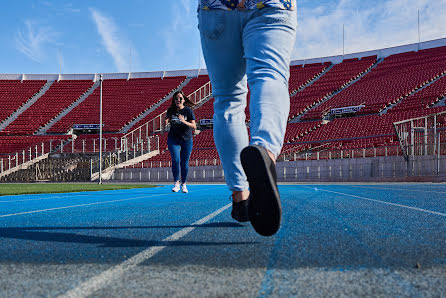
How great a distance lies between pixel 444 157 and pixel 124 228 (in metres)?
14.5

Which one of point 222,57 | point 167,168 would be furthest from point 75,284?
point 167,168

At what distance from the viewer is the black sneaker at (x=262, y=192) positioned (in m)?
1.41

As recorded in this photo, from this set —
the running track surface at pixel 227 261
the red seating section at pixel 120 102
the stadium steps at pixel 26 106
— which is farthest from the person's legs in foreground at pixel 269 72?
the stadium steps at pixel 26 106

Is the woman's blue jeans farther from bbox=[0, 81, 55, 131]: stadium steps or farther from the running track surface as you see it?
bbox=[0, 81, 55, 131]: stadium steps

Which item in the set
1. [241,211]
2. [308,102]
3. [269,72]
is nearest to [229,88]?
[269,72]

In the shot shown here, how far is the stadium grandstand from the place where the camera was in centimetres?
1756

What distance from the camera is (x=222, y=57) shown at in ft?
6.54

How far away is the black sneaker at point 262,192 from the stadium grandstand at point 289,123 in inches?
537

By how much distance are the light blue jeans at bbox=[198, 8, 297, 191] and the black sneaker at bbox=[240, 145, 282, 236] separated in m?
0.16

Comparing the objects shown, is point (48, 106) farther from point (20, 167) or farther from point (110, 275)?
point (110, 275)

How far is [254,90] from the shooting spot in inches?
71.5

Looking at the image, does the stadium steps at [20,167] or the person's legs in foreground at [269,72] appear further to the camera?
the stadium steps at [20,167]

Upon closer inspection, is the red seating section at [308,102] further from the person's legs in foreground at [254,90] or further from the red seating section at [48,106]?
the person's legs in foreground at [254,90]

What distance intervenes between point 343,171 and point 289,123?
31.2 feet
